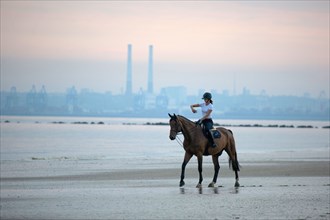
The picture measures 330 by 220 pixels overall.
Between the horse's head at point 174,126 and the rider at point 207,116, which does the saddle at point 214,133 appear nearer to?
the rider at point 207,116

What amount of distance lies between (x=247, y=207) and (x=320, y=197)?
9.46 ft

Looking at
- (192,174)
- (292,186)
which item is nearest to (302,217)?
(292,186)

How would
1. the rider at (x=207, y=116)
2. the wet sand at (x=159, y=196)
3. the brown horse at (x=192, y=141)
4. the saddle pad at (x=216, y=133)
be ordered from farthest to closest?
the saddle pad at (x=216, y=133)
the rider at (x=207, y=116)
the brown horse at (x=192, y=141)
the wet sand at (x=159, y=196)

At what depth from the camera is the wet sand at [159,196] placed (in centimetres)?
1549

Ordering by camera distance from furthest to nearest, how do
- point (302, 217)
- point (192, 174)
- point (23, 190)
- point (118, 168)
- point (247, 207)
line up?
point (118, 168), point (192, 174), point (23, 190), point (247, 207), point (302, 217)

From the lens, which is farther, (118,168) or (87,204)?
(118,168)

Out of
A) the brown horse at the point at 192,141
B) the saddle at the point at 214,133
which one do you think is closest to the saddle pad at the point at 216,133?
the saddle at the point at 214,133

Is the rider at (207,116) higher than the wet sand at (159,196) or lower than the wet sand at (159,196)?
higher

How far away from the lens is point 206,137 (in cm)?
2227

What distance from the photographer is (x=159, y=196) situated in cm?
1886

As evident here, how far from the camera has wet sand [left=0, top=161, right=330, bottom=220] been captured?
50.8 ft

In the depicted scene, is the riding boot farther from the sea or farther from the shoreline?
the shoreline

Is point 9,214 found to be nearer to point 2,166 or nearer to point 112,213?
point 112,213

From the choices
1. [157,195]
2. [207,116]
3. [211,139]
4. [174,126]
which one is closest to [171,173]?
[211,139]
